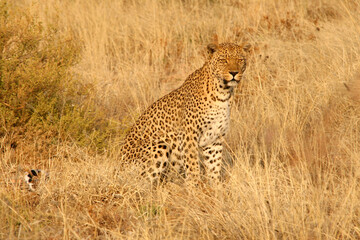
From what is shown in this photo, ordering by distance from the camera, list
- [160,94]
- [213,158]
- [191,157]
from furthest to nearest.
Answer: [160,94]
[213,158]
[191,157]

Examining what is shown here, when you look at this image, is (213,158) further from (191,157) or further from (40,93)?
(40,93)

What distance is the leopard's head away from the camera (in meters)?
5.95

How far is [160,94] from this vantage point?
333 inches

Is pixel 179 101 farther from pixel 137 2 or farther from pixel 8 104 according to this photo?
pixel 137 2

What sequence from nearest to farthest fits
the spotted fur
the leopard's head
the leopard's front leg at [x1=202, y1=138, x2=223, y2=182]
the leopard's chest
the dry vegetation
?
1. the dry vegetation
2. the spotted fur
3. the leopard's head
4. the leopard's chest
5. the leopard's front leg at [x1=202, y1=138, x2=223, y2=182]

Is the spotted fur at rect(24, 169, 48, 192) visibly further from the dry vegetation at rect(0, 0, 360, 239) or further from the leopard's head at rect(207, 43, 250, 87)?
the leopard's head at rect(207, 43, 250, 87)

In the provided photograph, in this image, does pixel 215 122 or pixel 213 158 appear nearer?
pixel 215 122

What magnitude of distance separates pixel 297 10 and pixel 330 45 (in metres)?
2.19

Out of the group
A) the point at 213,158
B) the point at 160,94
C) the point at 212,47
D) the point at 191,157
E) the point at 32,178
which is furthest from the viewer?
the point at 160,94

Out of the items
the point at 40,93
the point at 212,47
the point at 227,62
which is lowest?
the point at 40,93

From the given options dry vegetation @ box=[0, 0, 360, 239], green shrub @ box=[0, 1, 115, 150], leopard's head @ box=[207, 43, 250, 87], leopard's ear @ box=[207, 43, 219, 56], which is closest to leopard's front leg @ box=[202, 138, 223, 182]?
dry vegetation @ box=[0, 0, 360, 239]

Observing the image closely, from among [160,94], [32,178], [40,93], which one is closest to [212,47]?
[40,93]

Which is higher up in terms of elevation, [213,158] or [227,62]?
[227,62]

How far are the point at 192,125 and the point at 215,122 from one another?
0.25 m
